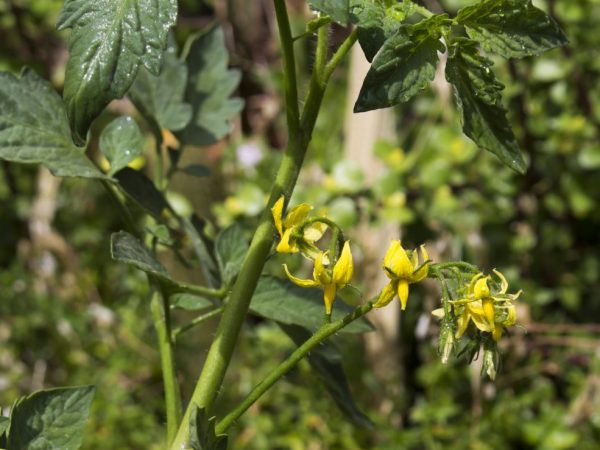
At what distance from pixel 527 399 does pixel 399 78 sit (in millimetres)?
1778

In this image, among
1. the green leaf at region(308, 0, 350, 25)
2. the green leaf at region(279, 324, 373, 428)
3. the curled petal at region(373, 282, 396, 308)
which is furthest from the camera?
the green leaf at region(279, 324, 373, 428)

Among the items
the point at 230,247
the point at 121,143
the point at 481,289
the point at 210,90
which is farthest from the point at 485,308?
the point at 210,90

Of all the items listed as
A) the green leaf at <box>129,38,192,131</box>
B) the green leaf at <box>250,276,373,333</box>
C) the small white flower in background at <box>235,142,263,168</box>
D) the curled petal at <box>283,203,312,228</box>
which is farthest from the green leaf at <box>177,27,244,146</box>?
the small white flower in background at <box>235,142,263,168</box>

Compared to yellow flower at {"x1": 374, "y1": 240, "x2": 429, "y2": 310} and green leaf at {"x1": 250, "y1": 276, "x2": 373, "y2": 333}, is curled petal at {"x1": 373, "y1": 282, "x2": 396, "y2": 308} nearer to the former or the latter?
yellow flower at {"x1": 374, "y1": 240, "x2": 429, "y2": 310}

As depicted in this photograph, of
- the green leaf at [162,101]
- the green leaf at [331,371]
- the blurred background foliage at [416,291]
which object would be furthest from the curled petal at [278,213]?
the blurred background foliage at [416,291]

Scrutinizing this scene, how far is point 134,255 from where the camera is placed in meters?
0.88

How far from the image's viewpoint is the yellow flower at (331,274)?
0.82 metres

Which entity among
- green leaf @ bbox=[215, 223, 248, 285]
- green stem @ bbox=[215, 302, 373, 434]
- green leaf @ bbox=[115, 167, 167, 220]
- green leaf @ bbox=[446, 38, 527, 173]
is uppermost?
green leaf @ bbox=[446, 38, 527, 173]

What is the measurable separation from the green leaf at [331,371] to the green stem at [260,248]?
5.6 inches

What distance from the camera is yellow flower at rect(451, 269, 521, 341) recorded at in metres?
0.82

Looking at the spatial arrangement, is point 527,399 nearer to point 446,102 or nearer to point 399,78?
point 446,102

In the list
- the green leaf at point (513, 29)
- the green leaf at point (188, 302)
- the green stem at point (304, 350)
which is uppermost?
the green leaf at point (513, 29)

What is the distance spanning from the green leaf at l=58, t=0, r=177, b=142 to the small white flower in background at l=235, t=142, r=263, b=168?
2.11 m

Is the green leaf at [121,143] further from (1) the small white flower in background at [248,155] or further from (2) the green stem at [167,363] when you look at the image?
(1) the small white flower in background at [248,155]
